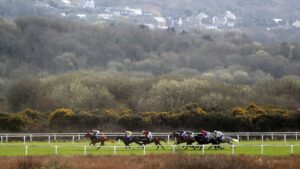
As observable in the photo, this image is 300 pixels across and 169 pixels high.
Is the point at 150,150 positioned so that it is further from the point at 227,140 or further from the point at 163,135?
the point at 163,135

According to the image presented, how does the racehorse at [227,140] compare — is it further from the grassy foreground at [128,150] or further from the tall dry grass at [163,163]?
the tall dry grass at [163,163]

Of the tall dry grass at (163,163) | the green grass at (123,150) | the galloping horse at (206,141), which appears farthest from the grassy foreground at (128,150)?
the tall dry grass at (163,163)

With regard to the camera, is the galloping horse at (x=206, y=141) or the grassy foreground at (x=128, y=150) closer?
the grassy foreground at (x=128, y=150)

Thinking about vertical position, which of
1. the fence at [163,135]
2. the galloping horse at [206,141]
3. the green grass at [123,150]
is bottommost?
the fence at [163,135]

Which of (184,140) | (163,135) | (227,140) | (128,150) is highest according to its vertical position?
(184,140)

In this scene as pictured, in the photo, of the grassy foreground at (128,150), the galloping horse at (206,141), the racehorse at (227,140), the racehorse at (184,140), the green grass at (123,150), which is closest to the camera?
the grassy foreground at (128,150)

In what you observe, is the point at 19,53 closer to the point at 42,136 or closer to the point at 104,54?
the point at 104,54

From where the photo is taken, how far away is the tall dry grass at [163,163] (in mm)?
31469

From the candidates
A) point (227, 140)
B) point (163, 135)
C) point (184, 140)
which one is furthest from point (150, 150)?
point (163, 135)

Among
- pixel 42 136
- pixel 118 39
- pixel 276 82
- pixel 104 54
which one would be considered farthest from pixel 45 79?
pixel 118 39

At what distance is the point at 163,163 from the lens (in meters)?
32.7

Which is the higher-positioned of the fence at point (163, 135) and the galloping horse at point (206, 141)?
the galloping horse at point (206, 141)

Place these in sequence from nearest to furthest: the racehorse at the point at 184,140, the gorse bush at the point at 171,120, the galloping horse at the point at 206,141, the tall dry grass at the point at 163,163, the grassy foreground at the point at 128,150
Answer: the tall dry grass at the point at 163,163 → the grassy foreground at the point at 128,150 → the galloping horse at the point at 206,141 → the racehorse at the point at 184,140 → the gorse bush at the point at 171,120

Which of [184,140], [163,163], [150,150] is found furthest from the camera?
[184,140]
